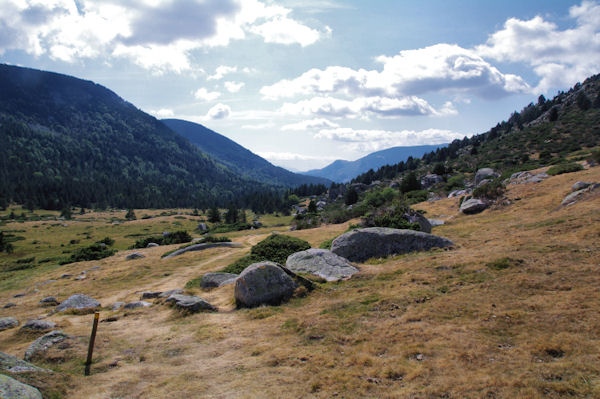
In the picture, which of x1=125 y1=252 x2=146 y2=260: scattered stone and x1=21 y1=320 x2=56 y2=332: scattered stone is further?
x1=125 y1=252 x2=146 y2=260: scattered stone

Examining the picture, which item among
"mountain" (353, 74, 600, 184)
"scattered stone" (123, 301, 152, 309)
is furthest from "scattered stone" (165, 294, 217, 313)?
"mountain" (353, 74, 600, 184)

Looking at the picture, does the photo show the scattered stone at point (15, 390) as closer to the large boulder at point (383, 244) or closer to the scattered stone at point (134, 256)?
the large boulder at point (383, 244)

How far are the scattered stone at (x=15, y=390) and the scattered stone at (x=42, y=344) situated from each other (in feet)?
13.5

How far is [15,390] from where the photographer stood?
6.98 metres

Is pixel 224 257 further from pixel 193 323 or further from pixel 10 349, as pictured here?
pixel 10 349

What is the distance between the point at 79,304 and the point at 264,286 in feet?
41.9

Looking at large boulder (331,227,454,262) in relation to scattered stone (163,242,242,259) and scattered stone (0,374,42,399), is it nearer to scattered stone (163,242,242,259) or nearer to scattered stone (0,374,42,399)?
scattered stone (0,374,42,399)

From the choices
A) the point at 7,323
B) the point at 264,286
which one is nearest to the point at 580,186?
the point at 264,286

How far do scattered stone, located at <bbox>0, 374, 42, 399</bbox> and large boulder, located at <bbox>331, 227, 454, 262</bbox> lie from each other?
16.9 metres

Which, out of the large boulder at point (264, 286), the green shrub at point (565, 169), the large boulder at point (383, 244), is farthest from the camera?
the green shrub at point (565, 169)

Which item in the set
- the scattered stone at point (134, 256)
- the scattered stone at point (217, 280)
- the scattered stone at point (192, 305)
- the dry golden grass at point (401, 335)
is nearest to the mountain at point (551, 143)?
the dry golden grass at point (401, 335)

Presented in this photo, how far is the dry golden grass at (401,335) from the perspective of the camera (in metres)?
7.43

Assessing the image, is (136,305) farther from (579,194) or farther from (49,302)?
(579,194)

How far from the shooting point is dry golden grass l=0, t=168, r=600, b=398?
7.43m
